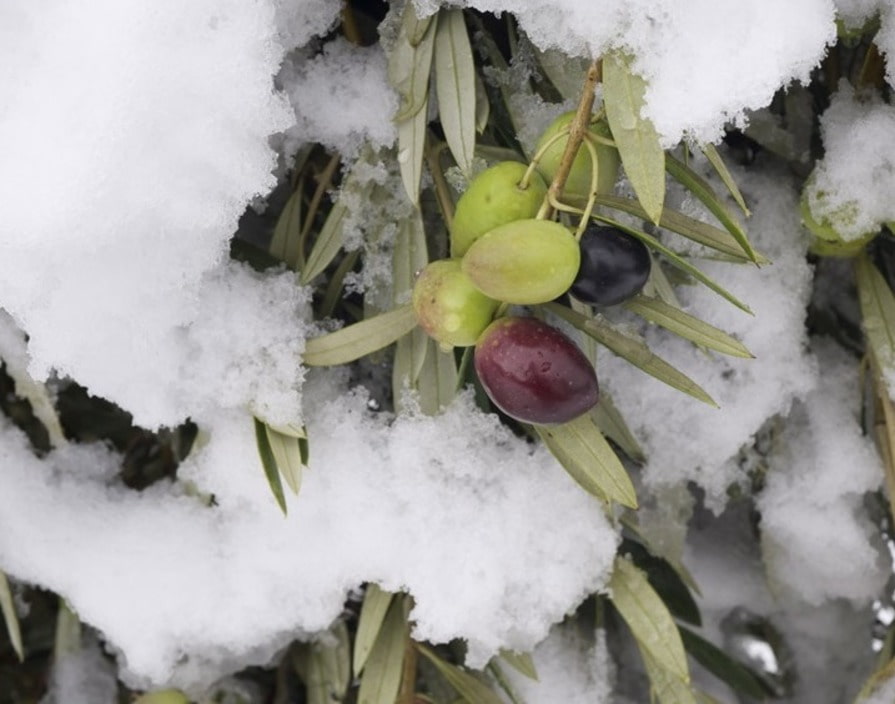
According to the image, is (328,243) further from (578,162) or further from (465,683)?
(465,683)

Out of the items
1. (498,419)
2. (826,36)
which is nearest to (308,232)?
(498,419)

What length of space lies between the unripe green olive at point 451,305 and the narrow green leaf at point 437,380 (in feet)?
0.59

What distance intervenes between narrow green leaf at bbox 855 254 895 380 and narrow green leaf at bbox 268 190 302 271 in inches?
20.1

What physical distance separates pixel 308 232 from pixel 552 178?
0.34 m

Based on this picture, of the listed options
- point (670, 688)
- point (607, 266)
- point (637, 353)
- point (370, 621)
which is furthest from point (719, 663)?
point (607, 266)

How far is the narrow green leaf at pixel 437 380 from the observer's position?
2.94ft

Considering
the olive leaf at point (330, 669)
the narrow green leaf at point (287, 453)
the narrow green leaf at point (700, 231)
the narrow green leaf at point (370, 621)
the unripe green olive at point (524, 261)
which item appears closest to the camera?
the unripe green olive at point (524, 261)

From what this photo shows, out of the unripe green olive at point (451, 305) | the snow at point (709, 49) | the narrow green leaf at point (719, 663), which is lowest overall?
the narrow green leaf at point (719, 663)

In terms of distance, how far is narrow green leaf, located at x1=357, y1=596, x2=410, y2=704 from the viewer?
98 cm

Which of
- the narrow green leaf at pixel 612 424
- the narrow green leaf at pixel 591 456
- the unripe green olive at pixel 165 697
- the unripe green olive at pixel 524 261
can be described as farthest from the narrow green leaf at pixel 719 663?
the unripe green olive at pixel 524 261

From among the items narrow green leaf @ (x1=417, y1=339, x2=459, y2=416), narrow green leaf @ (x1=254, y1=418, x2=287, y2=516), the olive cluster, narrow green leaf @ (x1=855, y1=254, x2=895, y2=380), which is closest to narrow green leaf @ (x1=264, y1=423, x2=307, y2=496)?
narrow green leaf @ (x1=254, y1=418, x2=287, y2=516)

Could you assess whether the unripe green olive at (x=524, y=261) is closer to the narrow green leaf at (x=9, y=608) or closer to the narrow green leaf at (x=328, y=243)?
the narrow green leaf at (x=328, y=243)

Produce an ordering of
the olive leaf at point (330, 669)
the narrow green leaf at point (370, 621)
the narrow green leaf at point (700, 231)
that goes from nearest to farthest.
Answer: the narrow green leaf at point (700, 231)
the narrow green leaf at point (370, 621)
the olive leaf at point (330, 669)

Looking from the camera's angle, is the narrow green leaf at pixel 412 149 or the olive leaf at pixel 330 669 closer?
the narrow green leaf at pixel 412 149
